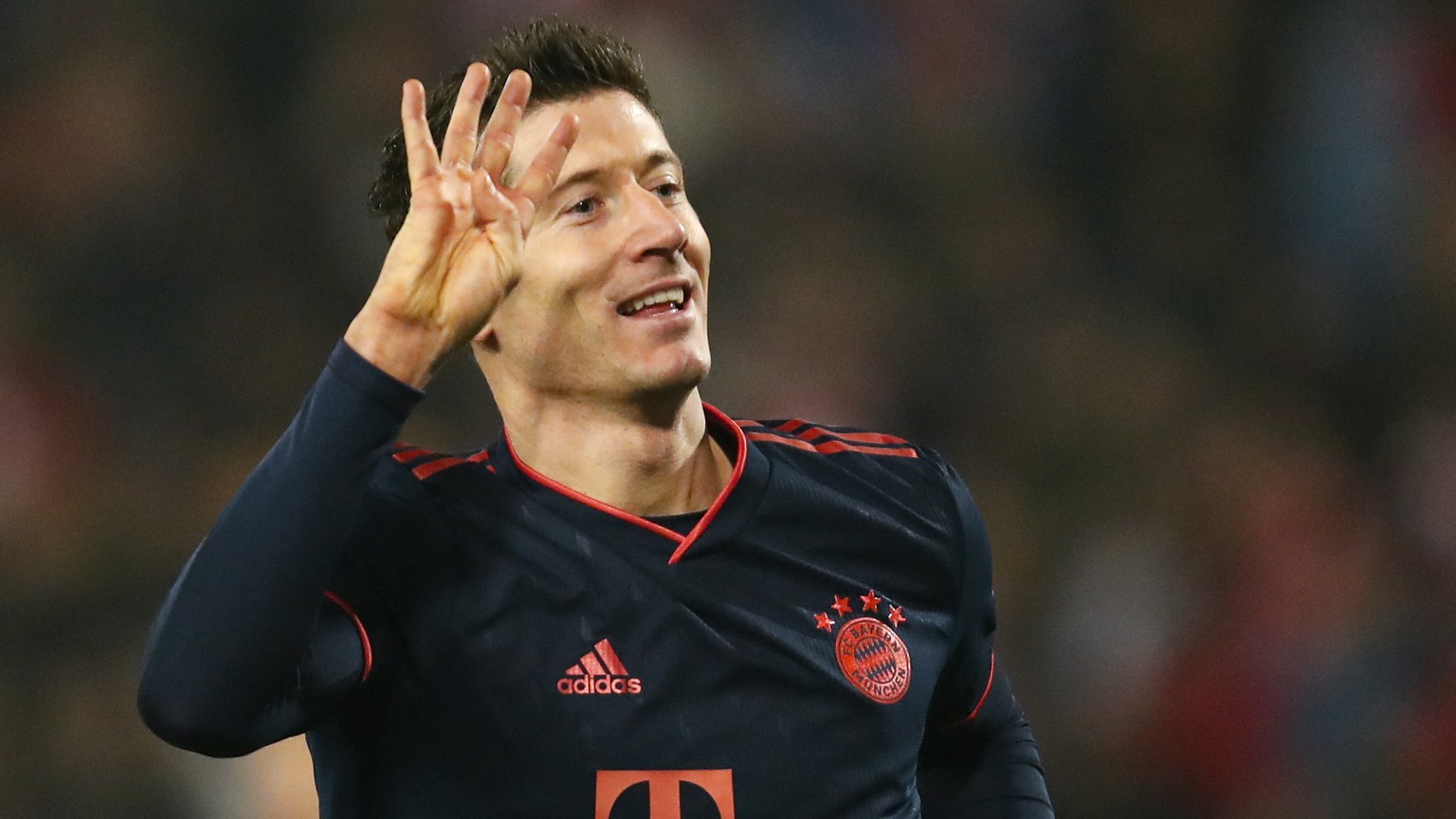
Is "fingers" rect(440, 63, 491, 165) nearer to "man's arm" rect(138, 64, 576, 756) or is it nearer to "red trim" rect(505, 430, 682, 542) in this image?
"man's arm" rect(138, 64, 576, 756)

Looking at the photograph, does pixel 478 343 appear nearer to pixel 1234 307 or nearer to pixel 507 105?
pixel 507 105

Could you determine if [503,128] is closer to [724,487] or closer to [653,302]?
[653,302]

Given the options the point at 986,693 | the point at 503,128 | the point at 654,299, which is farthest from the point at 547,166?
the point at 986,693

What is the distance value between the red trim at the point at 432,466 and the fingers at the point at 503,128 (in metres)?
0.44

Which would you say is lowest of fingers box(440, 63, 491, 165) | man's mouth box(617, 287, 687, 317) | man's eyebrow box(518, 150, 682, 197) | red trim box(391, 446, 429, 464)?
red trim box(391, 446, 429, 464)

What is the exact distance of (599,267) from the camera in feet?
7.23

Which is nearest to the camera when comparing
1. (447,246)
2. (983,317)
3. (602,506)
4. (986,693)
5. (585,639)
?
(447,246)

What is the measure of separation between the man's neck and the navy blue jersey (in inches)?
2.1

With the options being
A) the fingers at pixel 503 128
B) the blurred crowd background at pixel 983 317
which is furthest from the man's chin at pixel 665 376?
the blurred crowd background at pixel 983 317

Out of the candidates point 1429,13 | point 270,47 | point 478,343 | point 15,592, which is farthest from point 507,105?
point 1429,13

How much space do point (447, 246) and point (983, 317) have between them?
3.64m

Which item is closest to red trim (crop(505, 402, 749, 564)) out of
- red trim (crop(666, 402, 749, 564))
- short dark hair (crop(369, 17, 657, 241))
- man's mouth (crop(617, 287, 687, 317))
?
red trim (crop(666, 402, 749, 564))

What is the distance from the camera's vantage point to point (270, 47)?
5398 millimetres

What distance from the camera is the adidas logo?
6.63ft
